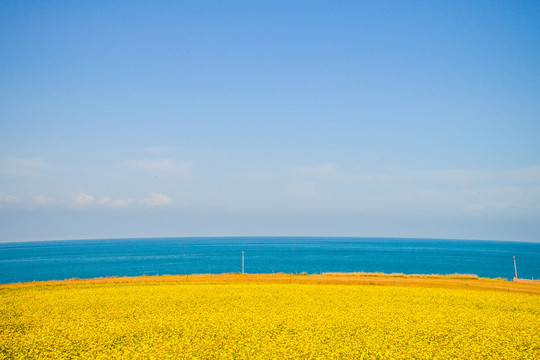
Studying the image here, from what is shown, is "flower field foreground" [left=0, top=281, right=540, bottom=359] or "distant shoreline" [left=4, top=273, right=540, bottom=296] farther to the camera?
"distant shoreline" [left=4, top=273, right=540, bottom=296]

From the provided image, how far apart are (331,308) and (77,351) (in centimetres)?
1120

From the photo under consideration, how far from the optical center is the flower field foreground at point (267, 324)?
485 inches

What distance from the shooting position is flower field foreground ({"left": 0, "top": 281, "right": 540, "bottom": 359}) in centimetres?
1232

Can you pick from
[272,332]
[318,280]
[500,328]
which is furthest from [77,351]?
[318,280]

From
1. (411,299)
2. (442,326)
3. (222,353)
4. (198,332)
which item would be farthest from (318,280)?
(222,353)

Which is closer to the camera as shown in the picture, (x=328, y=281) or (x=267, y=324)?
(x=267, y=324)

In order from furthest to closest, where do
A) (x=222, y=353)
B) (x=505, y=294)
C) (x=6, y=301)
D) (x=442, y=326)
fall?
1. (x=505, y=294)
2. (x=6, y=301)
3. (x=442, y=326)
4. (x=222, y=353)

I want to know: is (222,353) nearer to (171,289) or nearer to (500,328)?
(500,328)

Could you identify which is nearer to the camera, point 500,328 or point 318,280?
point 500,328

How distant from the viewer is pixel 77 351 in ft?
40.4

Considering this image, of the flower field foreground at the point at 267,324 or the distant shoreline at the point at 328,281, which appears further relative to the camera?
the distant shoreline at the point at 328,281

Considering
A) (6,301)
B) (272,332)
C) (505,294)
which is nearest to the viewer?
(272,332)

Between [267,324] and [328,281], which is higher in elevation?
[267,324]

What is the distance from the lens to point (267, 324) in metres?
15.5
